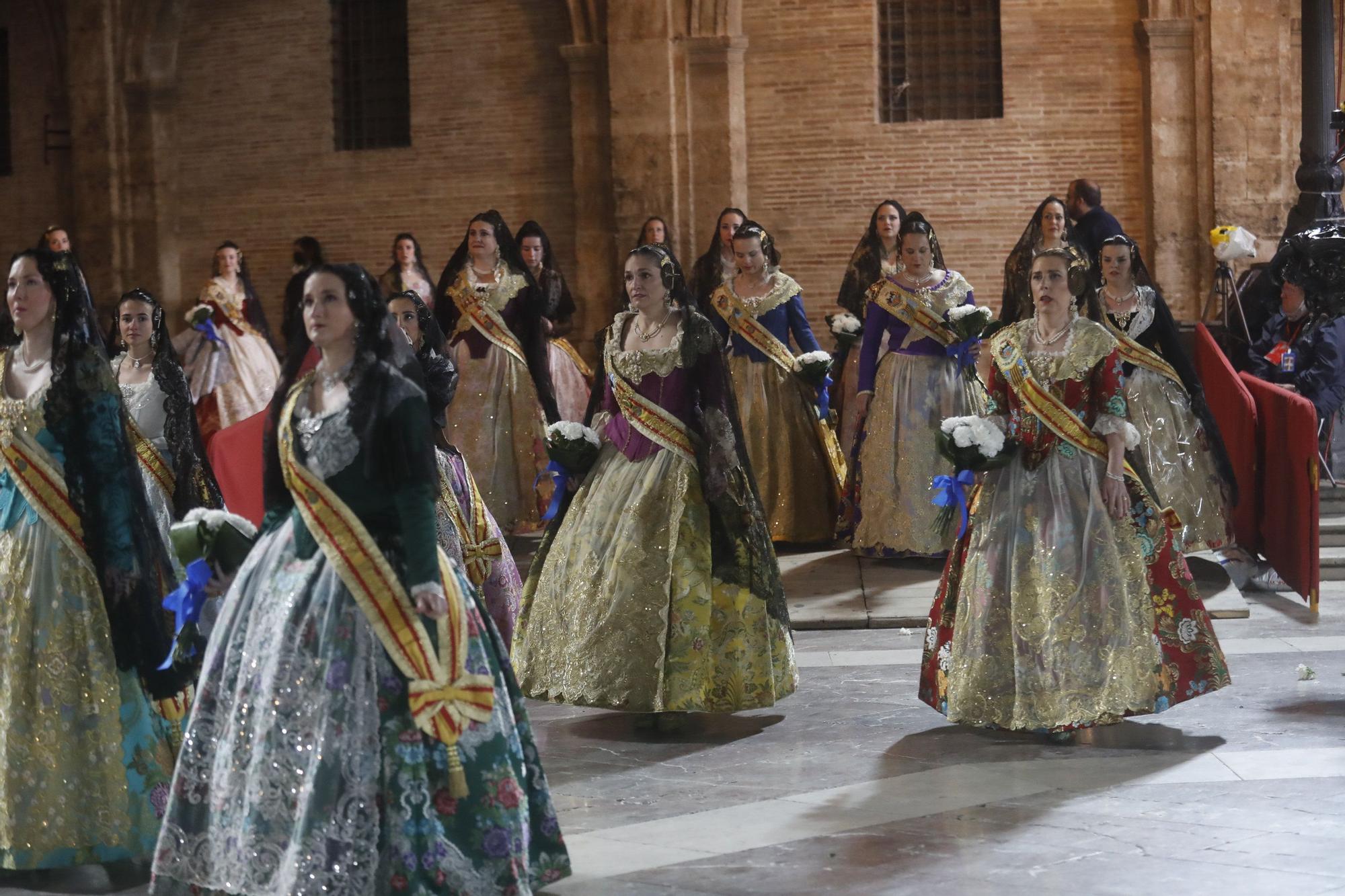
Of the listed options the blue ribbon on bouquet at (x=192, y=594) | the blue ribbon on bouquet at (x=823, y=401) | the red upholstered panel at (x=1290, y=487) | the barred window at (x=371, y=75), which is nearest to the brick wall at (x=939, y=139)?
the barred window at (x=371, y=75)

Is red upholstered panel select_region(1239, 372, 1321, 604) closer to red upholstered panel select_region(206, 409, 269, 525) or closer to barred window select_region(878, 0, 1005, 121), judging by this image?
red upholstered panel select_region(206, 409, 269, 525)

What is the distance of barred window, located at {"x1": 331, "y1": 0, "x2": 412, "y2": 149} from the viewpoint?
54.7 ft

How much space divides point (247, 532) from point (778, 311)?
593 centimetres

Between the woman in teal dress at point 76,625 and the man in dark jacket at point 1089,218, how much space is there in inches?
318

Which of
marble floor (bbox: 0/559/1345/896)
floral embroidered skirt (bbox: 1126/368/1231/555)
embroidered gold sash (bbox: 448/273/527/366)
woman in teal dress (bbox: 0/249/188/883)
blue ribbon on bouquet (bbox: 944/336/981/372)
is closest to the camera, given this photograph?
marble floor (bbox: 0/559/1345/896)

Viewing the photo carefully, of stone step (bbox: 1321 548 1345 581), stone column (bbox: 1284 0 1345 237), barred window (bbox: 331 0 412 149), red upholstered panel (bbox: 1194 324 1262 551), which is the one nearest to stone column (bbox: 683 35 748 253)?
barred window (bbox: 331 0 412 149)

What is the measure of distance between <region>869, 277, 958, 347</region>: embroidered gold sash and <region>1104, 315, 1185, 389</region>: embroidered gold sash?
2.96 feet

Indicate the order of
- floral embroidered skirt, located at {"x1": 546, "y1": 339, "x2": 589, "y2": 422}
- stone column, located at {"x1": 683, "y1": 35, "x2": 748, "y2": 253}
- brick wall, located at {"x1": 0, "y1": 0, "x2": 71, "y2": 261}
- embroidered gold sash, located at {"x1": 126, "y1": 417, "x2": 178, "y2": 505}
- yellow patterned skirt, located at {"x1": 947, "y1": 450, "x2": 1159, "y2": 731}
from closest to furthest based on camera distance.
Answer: yellow patterned skirt, located at {"x1": 947, "y1": 450, "x2": 1159, "y2": 731}, embroidered gold sash, located at {"x1": 126, "y1": 417, "x2": 178, "y2": 505}, floral embroidered skirt, located at {"x1": 546, "y1": 339, "x2": 589, "y2": 422}, stone column, located at {"x1": 683, "y1": 35, "x2": 748, "y2": 253}, brick wall, located at {"x1": 0, "y1": 0, "x2": 71, "y2": 261}

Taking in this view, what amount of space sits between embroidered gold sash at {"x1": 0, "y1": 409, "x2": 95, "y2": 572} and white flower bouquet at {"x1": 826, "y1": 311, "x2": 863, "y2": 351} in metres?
6.51

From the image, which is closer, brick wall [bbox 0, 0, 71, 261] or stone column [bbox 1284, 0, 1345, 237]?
stone column [bbox 1284, 0, 1345, 237]

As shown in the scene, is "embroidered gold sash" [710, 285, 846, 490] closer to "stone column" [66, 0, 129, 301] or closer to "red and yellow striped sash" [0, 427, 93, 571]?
"red and yellow striped sash" [0, 427, 93, 571]

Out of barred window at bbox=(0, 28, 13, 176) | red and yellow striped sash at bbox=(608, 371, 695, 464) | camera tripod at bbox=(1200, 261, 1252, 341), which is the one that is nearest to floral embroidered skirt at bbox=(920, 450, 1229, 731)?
red and yellow striped sash at bbox=(608, 371, 695, 464)

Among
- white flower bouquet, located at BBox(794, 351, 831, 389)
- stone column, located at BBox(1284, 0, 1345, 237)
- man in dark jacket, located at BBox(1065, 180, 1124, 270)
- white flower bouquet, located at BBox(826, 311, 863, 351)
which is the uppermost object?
stone column, located at BBox(1284, 0, 1345, 237)

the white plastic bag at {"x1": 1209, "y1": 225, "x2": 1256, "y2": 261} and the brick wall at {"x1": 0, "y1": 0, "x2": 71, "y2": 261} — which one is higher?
the brick wall at {"x1": 0, "y1": 0, "x2": 71, "y2": 261}
